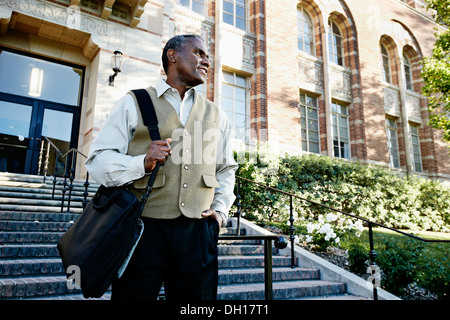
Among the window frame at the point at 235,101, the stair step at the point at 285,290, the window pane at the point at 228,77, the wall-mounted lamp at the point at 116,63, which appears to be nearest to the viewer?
the stair step at the point at 285,290

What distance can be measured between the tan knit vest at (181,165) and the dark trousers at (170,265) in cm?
7

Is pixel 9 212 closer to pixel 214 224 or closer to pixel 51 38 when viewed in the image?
pixel 214 224

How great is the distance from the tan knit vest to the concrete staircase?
108 inches

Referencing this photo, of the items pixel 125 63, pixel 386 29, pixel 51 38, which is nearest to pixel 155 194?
pixel 125 63

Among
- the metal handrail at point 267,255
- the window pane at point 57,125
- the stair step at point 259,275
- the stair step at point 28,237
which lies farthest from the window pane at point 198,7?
the metal handrail at point 267,255

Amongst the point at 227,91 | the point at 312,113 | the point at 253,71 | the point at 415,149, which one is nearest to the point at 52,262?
the point at 227,91

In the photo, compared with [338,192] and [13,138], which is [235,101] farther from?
[13,138]

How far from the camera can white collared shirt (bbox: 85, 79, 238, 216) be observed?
1.62m

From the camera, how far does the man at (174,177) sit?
1623 millimetres

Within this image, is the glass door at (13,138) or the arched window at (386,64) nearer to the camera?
the glass door at (13,138)

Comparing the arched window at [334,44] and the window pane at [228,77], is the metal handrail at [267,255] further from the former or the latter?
the arched window at [334,44]

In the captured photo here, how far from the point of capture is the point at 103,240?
1.44m

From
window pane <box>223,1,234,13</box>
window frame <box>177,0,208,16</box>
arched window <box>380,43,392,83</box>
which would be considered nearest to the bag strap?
window frame <box>177,0,208,16</box>
